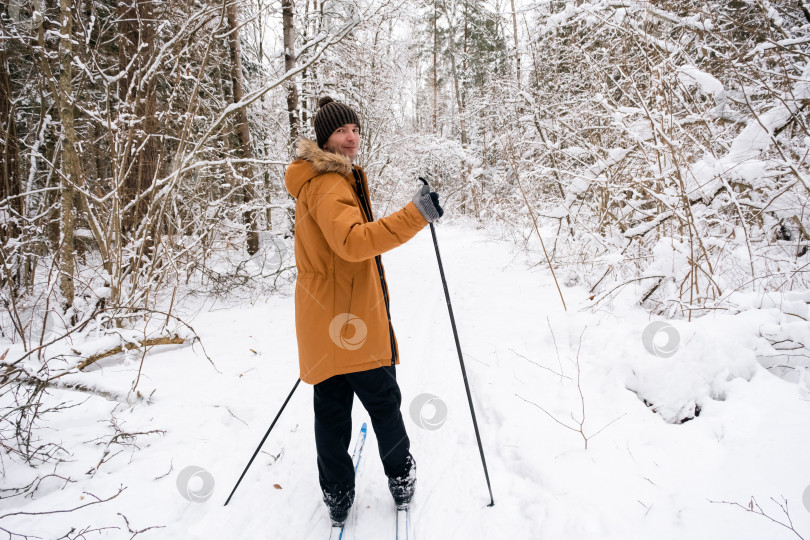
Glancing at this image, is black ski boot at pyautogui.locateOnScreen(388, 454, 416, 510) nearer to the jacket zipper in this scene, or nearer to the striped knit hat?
the jacket zipper

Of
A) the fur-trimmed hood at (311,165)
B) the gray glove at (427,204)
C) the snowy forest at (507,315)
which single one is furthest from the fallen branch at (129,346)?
the gray glove at (427,204)

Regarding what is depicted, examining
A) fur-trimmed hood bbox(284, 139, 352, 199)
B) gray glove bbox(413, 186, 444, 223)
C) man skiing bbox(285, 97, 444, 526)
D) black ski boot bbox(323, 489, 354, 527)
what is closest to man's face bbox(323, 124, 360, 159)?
man skiing bbox(285, 97, 444, 526)

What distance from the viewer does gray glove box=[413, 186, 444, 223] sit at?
1.37 meters

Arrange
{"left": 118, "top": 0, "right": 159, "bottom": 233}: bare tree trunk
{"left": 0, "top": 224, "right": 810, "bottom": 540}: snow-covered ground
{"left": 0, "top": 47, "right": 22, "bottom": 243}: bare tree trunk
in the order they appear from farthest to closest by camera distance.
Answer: {"left": 118, "top": 0, "right": 159, "bottom": 233}: bare tree trunk, {"left": 0, "top": 47, "right": 22, "bottom": 243}: bare tree trunk, {"left": 0, "top": 224, "right": 810, "bottom": 540}: snow-covered ground

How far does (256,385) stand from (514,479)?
231cm

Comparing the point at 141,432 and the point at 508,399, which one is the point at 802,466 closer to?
the point at 508,399

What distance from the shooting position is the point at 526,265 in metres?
6.66

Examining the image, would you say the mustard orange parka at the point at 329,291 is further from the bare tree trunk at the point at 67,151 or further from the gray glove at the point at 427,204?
the bare tree trunk at the point at 67,151

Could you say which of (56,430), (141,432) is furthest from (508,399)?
(56,430)

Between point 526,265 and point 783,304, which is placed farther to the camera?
point 526,265

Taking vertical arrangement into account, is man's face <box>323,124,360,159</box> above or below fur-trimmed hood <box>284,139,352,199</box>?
above

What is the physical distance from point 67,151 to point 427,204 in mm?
3930

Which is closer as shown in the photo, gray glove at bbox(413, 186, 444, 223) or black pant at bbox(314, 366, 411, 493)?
gray glove at bbox(413, 186, 444, 223)

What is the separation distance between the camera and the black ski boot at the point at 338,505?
1793mm
